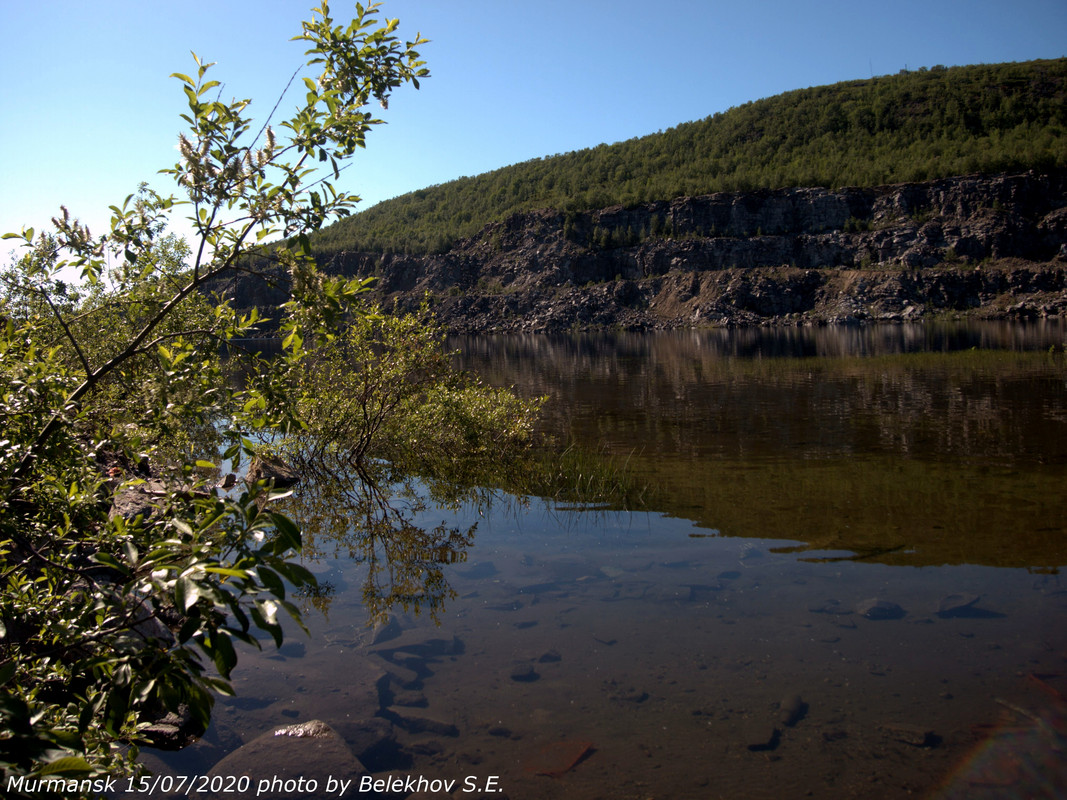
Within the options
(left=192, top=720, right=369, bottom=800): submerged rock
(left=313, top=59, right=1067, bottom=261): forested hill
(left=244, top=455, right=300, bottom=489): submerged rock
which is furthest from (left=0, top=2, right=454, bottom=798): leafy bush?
(left=313, top=59, right=1067, bottom=261): forested hill

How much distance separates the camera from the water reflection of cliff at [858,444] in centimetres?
1141

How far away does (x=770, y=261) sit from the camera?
11294cm

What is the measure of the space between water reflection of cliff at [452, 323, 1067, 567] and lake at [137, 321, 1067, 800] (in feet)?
0.35

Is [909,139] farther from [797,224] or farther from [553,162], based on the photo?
[553,162]

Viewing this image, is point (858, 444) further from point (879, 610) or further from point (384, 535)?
point (384, 535)

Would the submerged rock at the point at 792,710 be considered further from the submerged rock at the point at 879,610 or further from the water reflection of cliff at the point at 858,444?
the water reflection of cliff at the point at 858,444

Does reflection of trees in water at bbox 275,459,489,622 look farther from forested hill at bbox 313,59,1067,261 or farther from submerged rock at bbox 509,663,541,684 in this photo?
forested hill at bbox 313,59,1067,261

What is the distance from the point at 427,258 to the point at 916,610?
15125cm

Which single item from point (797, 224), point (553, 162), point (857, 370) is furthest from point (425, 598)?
point (553, 162)

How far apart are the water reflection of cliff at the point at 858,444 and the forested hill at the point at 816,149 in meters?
90.7

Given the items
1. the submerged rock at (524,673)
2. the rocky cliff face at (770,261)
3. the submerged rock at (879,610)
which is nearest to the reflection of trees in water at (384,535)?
the submerged rock at (524,673)

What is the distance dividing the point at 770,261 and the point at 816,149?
148 ft

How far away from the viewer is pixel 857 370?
3725 centimetres

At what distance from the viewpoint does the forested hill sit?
119 m
